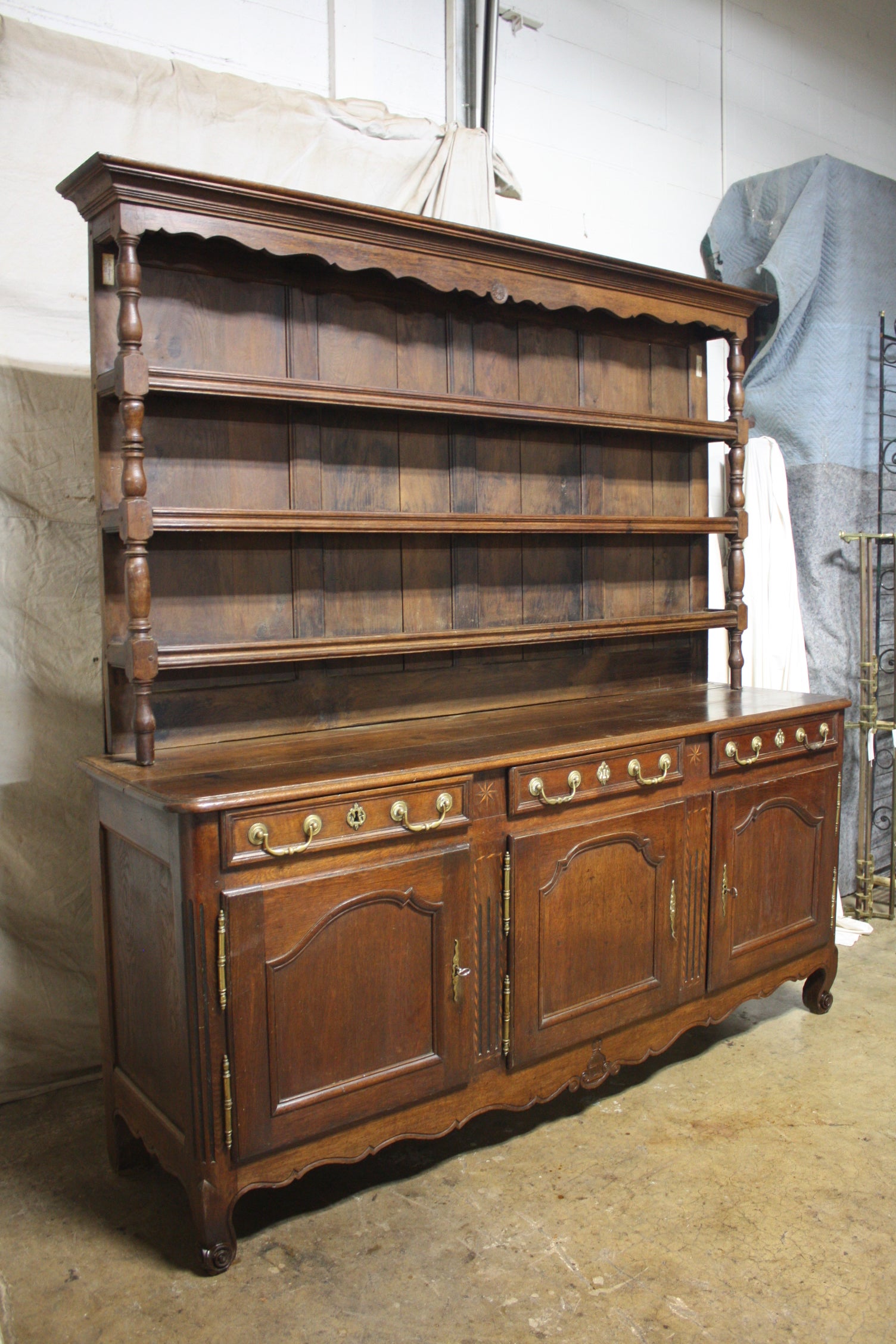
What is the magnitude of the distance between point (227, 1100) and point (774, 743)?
1.73 meters

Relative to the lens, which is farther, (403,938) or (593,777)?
(593,777)

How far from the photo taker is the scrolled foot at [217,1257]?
203cm

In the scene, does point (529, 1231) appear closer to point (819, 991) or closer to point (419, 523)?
point (819, 991)

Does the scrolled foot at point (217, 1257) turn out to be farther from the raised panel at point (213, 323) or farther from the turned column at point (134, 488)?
the raised panel at point (213, 323)

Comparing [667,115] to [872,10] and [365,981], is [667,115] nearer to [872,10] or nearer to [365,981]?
[872,10]

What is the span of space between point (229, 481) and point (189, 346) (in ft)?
1.06

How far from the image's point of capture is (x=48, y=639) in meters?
2.79

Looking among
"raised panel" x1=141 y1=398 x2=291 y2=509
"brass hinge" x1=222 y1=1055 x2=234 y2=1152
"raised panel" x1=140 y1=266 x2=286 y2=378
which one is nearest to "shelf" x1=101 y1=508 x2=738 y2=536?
"raised panel" x1=141 y1=398 x2=291 y2=509

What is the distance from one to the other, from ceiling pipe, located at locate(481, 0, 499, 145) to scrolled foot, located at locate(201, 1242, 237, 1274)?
3.03 m

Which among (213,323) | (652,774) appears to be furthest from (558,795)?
(213,323)

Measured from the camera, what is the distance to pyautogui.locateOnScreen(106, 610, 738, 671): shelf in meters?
2.33

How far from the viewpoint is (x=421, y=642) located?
2658 mm

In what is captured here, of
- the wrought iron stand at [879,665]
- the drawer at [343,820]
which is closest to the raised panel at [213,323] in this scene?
the drawer at [343,820]

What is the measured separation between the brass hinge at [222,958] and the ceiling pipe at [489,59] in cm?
249
